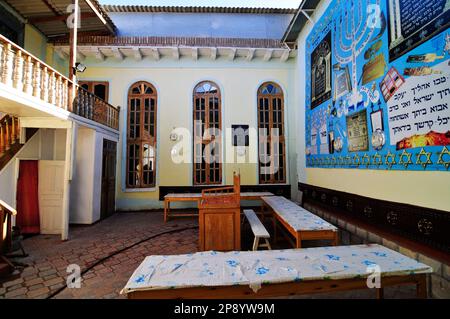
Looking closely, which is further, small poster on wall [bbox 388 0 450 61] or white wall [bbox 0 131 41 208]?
white wall [bbox 0 131 41 208]

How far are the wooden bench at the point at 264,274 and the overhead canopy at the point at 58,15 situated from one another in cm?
829

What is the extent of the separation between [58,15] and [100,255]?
8.40 metres

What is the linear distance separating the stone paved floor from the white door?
1.11 ft

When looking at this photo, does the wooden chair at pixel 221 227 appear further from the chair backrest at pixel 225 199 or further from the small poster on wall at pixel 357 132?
the small poster on wall at pixel 357 132

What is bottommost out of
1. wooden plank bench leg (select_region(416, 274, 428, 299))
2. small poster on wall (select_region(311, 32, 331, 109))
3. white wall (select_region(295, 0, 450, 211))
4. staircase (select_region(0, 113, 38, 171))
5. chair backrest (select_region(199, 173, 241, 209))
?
wooden plank bench leg (select_region(416, 274, 428, 299))

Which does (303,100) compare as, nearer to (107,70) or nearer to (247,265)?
(247,265)

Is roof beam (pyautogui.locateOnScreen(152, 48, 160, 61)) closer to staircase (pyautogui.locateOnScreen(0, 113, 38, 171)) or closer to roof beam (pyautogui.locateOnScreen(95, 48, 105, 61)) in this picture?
roof beam (pyautogui.locateOnScreen(95, 48, 105, 61))

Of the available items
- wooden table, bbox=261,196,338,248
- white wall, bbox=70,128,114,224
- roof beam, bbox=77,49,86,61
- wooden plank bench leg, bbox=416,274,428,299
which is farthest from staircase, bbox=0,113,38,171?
wooden plank bench leg, bbox=416,274,428,299

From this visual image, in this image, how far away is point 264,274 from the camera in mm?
2131

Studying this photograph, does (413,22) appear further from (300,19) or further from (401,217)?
(300,19)

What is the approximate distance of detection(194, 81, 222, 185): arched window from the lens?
27.8 feet

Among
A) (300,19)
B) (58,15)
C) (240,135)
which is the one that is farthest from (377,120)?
(58,15)

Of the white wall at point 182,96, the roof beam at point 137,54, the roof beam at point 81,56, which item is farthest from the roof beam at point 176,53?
the roof beam at point 81,56

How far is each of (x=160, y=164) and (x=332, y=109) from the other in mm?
6350
